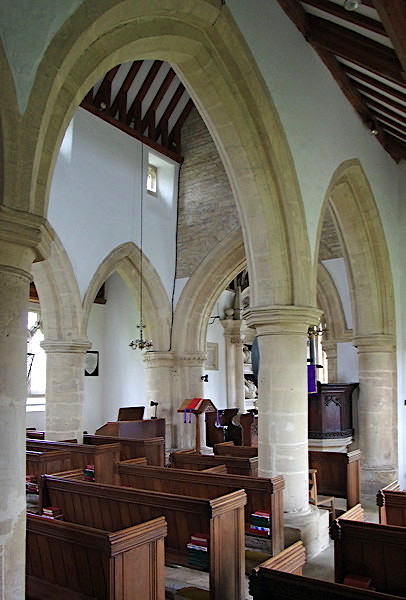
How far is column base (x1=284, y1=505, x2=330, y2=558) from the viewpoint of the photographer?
5387 millimetres

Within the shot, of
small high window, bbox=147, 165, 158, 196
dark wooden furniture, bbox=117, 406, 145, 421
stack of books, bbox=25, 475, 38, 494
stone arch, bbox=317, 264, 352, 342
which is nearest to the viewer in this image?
stack of books, bbox=25, 475, 38, 494

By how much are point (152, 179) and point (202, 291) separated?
110 inches

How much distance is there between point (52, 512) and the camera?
455 cm

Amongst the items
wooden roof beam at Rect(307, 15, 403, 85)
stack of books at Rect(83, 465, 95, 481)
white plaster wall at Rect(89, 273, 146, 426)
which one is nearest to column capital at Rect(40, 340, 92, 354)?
stack of books at Rect(83, 465, 95, 481)

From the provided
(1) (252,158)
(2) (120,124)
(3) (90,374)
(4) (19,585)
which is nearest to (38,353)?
(3) (90,374)

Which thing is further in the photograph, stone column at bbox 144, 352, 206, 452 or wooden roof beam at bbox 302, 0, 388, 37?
stone column at bbox 144, 352, 206, 452

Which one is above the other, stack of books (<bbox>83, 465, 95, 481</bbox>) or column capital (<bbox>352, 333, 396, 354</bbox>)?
column capital (<bbox>352, 333, 396, 354</bbox>)

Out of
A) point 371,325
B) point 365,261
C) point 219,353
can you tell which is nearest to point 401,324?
point 371,325

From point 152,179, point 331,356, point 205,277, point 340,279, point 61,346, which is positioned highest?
point 152,179

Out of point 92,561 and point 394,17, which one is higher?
point 394,17

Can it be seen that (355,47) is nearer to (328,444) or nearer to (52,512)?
(52,512)

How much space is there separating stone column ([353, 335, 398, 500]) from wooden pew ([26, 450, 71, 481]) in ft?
15.6

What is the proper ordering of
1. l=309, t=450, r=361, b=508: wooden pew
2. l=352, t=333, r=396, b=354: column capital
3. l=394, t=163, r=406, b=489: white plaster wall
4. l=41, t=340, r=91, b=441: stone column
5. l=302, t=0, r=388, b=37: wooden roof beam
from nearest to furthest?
l=302, t=0, r=388, b=37: wooden roof beam < l=309, t=450, r=361, b=508: wooden pew < l=352, t=333, r=396, b=354: column capital < l=394, t=163, r=406, b=489: white plaster wall < l=41, t=340, r=91, b=441: stone column

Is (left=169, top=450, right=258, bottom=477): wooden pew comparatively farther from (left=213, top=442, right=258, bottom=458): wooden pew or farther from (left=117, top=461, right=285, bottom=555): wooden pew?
(left=117, top=461, right=285, bottom=555): wooden pew
